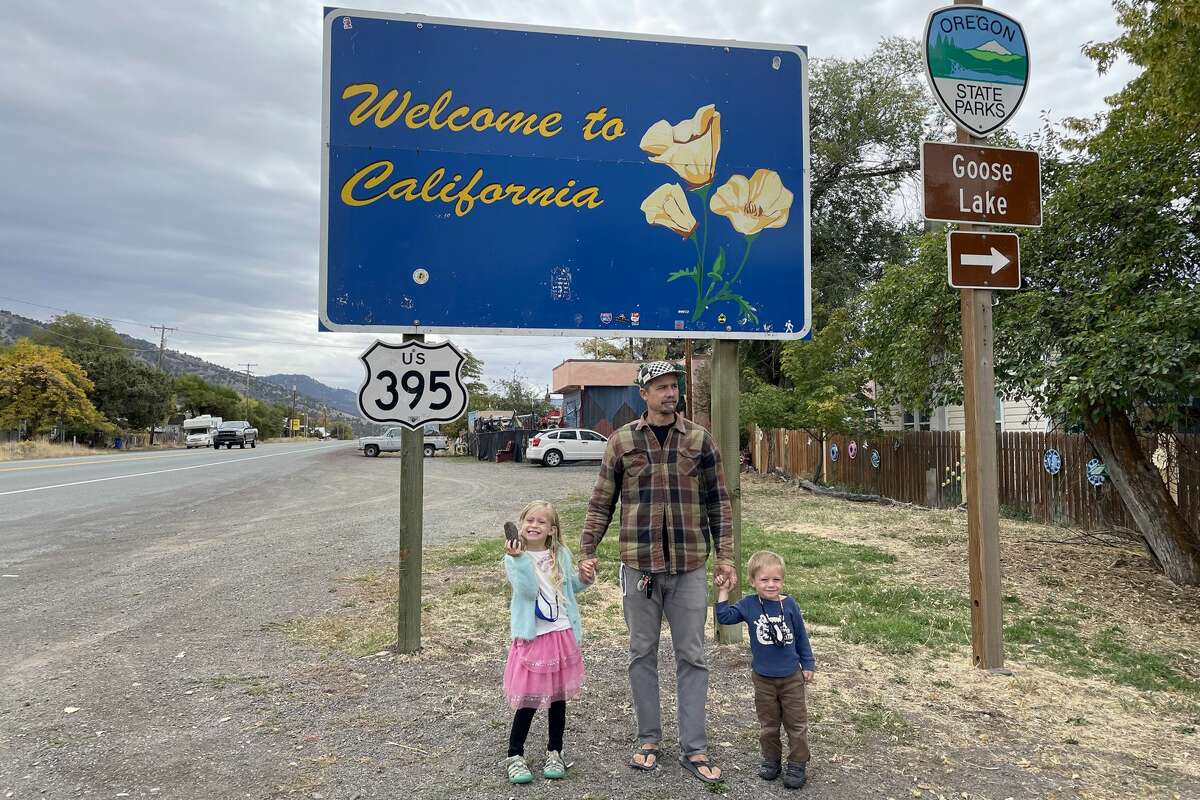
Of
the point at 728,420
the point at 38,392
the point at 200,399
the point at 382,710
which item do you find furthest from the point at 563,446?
the point at 200,399

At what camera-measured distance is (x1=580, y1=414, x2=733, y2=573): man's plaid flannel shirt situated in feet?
11.6

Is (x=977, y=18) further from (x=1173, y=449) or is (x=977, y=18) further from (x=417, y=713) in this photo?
(x=1173, y=449)

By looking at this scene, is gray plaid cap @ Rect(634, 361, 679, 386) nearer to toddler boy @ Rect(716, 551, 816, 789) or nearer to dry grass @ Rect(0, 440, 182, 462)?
toddler boy @ Rect(716, 551, 816, 789)

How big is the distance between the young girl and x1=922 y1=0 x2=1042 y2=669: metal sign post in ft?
9.28

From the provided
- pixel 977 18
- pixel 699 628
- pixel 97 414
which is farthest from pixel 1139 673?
pixel 97 414

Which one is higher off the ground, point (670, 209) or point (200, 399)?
point (200, 399)

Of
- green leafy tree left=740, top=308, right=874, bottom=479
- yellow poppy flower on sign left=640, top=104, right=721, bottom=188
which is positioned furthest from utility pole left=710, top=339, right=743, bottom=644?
green leafy tree left=740, top=308, right=874, bottom=479

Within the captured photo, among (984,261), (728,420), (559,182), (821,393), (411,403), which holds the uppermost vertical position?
(559,182)

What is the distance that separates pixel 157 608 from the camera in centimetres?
664

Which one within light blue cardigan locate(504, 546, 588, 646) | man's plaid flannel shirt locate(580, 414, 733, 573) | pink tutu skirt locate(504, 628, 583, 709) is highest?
man's plaid flannel shirt locate(580, 414, 733, 573)

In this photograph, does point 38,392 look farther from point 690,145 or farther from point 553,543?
point 553,543

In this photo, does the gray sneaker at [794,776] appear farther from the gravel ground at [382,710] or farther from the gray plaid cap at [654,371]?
the gray plaid cap at [654,371]

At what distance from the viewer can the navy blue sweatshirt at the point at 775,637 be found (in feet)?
11.0

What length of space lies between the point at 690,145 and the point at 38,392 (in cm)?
5466
